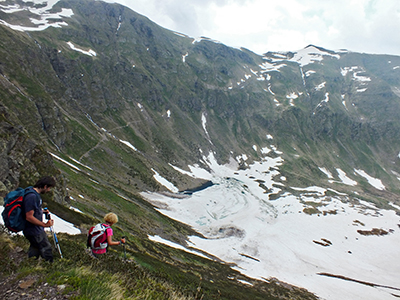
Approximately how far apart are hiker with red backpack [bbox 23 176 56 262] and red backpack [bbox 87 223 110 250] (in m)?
1.44

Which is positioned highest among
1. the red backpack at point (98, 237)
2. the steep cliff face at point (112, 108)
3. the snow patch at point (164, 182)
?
the steep cliff face at point (112, 108)

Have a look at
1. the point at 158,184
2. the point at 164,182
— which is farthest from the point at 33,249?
the point at 164,182

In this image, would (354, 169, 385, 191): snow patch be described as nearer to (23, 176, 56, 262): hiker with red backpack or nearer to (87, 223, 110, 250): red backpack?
(87, 223, 110, 250): red backpack

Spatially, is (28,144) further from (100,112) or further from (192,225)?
(100,112)

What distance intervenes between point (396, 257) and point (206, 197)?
2404 inches

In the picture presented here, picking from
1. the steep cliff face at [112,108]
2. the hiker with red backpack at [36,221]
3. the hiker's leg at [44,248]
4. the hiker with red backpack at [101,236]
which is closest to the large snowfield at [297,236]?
the steep cliff face at [112,108]

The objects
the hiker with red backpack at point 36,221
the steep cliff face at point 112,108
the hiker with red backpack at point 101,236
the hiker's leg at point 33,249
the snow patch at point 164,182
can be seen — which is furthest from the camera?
the snow patch at point 164,182

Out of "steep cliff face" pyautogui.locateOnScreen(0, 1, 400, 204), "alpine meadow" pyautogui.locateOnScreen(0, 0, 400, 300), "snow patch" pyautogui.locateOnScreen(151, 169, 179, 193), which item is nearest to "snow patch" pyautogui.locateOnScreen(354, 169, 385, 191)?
"alpine meadow" pyautogui.locateOnScreen(0, 0, 400, 300)

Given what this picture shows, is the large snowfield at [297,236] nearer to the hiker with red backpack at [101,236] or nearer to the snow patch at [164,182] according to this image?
the snow patch at [164,182]

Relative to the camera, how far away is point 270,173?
141125mm

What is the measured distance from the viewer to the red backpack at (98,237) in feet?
28.8

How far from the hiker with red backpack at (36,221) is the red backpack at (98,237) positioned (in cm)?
144

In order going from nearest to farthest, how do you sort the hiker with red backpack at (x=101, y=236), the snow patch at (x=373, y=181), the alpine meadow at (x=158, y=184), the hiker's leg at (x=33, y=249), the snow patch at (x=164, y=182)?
1. the hiker's leg at (x=33, y=249)
2. the hiker with red backpack at (x=101, y=236)
3. the alpine meadow at (x=158, y=184)
4. the snow patch at (x=164, y=182)
5. the snow patch at (x=373, y=181)

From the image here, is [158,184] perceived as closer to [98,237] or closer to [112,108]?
[112,108]
